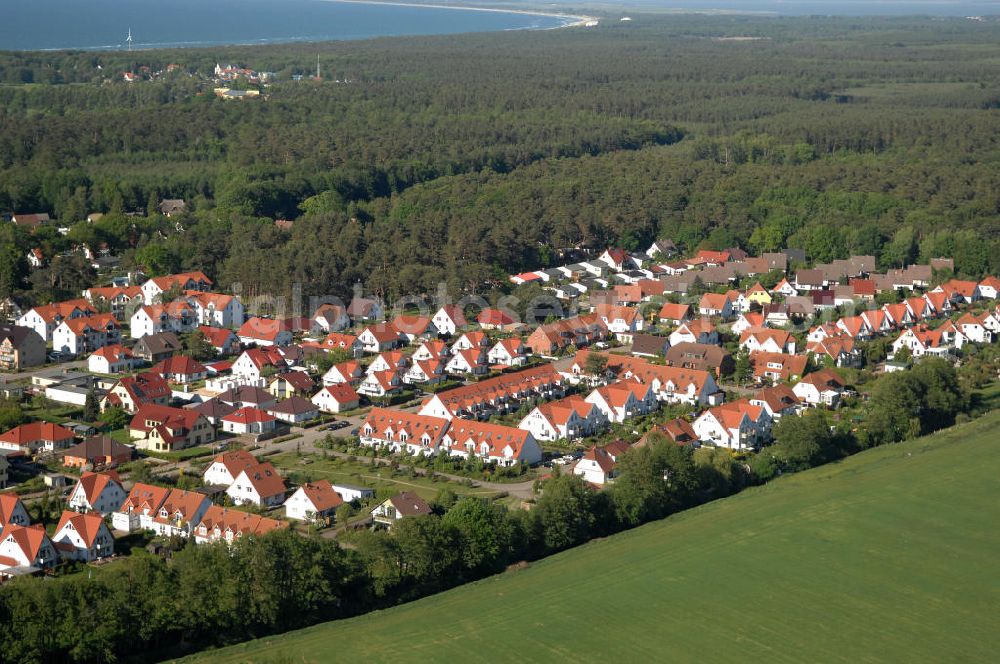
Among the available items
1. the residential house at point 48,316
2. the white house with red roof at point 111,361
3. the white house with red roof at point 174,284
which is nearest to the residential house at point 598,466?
the white house with red roof at point 111,361

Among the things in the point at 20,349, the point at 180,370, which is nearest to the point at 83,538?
the point at 180,370

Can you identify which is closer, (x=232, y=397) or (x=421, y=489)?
(x=421, y=489)

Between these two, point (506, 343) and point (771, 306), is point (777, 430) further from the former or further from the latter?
point (771, 306)

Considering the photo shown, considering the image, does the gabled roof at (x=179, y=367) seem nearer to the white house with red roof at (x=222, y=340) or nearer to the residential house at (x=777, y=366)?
the white house with red roof at (x=222, y=340)

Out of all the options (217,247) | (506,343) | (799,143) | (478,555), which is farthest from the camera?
(799,143)

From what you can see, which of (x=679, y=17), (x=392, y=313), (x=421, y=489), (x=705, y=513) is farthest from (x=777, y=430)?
(x=679, y=17)

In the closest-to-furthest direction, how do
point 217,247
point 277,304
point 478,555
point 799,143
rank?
point 478,555, point 277,304, point 217,247, point 799,143
